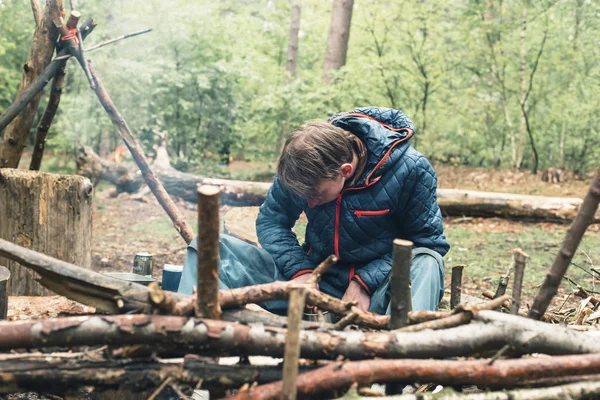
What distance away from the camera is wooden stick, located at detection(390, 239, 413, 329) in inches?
75.5

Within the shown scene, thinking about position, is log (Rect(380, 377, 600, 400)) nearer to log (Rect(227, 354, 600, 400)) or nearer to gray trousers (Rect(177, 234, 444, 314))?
log (Rect(227, 354, 600, 400))

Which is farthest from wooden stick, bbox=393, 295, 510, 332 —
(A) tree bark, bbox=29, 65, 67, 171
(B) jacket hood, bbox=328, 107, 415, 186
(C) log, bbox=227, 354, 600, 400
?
(A) tree bark, bbox=29, 65, 67, 171

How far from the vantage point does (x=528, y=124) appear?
39.3 ft

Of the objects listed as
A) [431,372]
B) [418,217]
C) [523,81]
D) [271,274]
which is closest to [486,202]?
[523,81]

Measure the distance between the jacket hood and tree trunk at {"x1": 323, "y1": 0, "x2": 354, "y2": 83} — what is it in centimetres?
857

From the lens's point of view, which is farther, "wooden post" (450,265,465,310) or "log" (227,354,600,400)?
"wooden post" (450,265,465,310)

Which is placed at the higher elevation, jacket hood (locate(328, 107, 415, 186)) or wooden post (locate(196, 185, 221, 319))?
jacket hood (locate(328, 107, 415, 186))

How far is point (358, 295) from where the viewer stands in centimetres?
303

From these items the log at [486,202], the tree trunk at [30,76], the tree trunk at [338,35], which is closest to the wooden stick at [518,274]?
the tree trunk at [30,76]

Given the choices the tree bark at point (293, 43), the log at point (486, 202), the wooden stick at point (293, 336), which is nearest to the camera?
the wooden stick at point (293, 336)

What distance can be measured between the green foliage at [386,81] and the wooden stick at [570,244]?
9.14 meters

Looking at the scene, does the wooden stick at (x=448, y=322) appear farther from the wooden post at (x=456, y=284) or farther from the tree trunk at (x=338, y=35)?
the tree trunk at (x=338, y=35)

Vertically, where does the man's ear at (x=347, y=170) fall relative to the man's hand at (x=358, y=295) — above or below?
above

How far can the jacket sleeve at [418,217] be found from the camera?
3047mm
